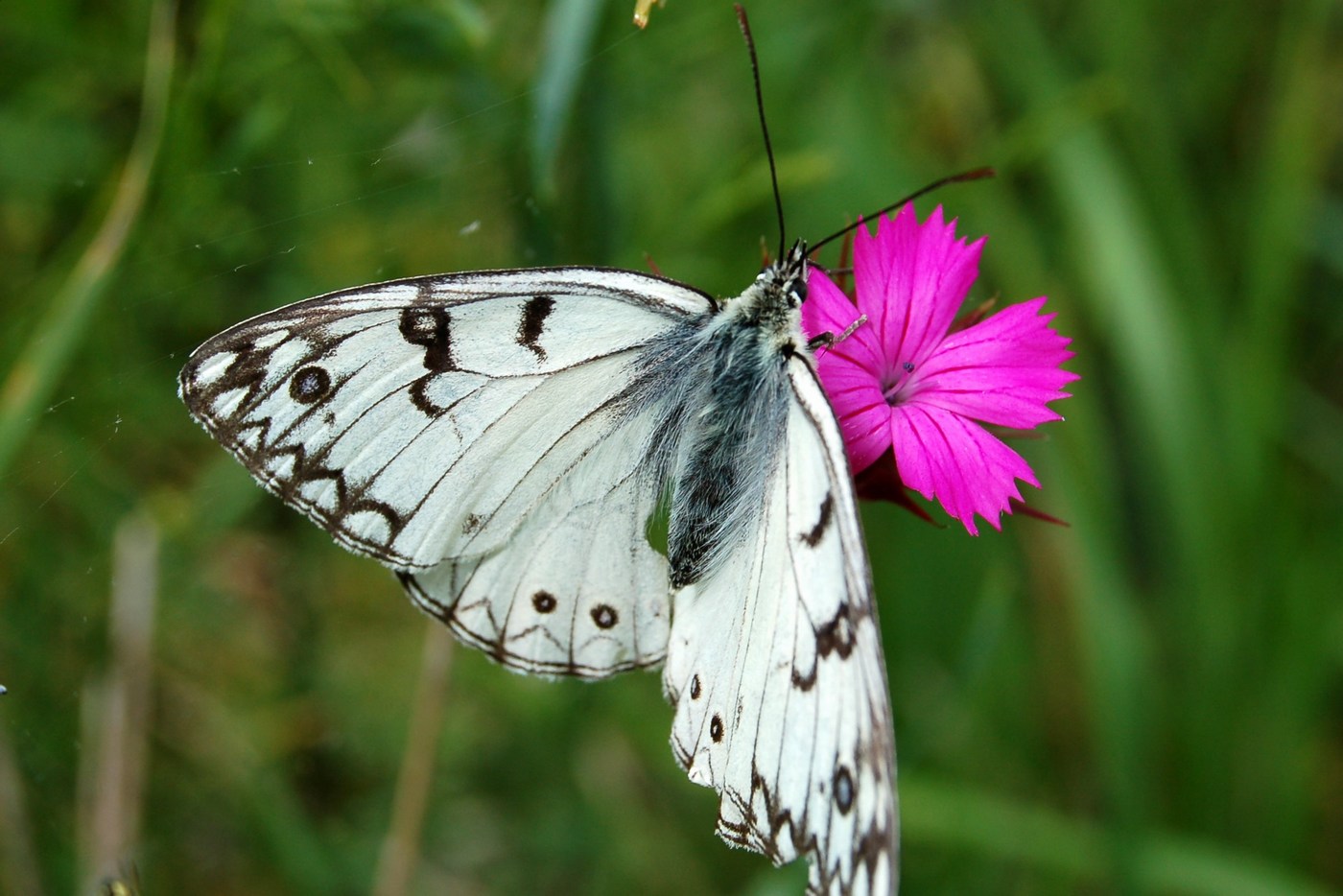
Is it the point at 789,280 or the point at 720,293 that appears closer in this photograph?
the point at 789,280

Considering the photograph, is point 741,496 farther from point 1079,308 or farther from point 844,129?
point 1079,308

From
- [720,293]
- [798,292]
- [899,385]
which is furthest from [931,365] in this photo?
[720,293]

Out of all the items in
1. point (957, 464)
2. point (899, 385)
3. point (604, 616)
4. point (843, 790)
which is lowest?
point (843, 790)

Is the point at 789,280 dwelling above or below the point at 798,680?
above

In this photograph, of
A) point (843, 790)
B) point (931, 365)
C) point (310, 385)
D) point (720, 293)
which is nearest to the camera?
point (843, 790)

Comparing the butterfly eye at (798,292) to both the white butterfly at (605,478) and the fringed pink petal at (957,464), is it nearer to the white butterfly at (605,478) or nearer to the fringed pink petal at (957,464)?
the white butterfly at (605,478)

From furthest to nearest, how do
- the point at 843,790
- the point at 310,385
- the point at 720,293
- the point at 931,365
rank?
the point at 720,293 < the point at 931,365 < the point at 310,385 < the point at 843,790

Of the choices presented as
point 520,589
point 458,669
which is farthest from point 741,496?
point 458,669

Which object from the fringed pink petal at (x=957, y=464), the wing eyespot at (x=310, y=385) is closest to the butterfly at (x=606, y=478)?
the wing eyespot at (x=310, y=385)

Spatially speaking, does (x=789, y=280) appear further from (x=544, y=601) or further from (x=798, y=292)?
(x=544, y=601)
